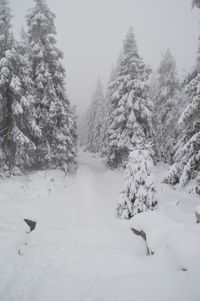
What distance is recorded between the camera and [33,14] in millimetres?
18500

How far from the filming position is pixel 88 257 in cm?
721

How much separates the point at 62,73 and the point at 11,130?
7866mm

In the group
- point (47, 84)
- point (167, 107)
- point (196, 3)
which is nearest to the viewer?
point (196, 3)

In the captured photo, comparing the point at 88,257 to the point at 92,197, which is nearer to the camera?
the point at 88,257

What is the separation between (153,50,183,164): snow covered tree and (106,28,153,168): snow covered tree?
4063mm

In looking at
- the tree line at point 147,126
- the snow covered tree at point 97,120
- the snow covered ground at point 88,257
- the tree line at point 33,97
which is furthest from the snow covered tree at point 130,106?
the snow covered tree at point 97,120

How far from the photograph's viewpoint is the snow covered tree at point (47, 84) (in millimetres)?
18031

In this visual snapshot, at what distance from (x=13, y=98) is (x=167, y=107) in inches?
746

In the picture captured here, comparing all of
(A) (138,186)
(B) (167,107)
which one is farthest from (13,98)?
(B) (167,107)

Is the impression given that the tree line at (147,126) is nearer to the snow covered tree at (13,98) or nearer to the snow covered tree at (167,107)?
the snow covered tree at (167,107)

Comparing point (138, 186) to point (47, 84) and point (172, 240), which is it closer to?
point (172, 240)

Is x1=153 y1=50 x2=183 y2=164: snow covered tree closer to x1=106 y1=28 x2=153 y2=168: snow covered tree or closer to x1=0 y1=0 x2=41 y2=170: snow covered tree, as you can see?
x1=106 y1=28 x2=153 y2=168: snow covered tree

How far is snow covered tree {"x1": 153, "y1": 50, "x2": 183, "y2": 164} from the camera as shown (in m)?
25.7

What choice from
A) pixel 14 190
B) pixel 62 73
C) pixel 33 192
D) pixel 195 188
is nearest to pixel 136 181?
pixel 195 188
